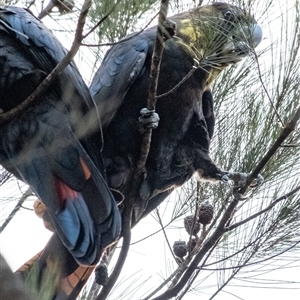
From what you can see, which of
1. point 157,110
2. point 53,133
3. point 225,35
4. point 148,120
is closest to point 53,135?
point 53,133

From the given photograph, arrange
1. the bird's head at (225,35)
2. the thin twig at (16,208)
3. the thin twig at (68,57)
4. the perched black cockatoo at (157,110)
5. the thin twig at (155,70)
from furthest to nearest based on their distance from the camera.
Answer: the perched black cockatoo at (157,110)
the thin twig at (16,208)
the bird's head at (225,35)
the thin twig at (155,70)
the thin twig at (68,57)

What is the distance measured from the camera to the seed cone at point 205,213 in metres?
1.78

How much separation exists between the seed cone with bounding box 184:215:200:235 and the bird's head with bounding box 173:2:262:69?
434 mm

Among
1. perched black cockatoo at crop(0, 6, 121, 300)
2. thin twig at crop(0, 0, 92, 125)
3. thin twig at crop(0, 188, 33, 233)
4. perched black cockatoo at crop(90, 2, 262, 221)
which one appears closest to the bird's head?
perched black cockatoo at crop(90, 2, 262, 221)

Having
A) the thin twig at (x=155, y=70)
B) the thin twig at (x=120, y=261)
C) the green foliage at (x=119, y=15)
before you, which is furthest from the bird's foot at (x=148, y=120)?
Result: the green foliage at (x=119, y=15)

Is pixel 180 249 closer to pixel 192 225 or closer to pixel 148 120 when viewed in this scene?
pixel 192 225

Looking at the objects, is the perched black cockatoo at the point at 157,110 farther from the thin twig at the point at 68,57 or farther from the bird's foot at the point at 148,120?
the thin twig at the point at 68,57

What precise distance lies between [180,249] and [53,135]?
1.48ft

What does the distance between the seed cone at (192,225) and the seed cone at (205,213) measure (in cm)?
2

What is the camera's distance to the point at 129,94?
6.21ft

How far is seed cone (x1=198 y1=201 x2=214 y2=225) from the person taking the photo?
178 cm

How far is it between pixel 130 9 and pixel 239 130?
713mm

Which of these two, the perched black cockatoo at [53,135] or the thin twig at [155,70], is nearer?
the thin twig at [155,70]

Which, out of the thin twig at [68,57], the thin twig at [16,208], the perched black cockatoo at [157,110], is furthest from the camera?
the perched black cockatoo at [157,110]
